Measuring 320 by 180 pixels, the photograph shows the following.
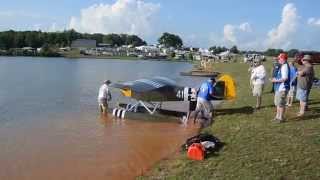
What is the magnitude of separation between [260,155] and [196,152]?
56.6 inches

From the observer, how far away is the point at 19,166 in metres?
12.3

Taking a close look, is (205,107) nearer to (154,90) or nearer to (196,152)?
(154,90)

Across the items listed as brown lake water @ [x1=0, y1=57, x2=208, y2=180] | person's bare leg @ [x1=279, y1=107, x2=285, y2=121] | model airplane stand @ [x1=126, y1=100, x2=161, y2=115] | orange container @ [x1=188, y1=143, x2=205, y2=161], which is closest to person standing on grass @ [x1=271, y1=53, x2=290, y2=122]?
person's bare leg @ [x1=279, y1=107, x2=285, y2=121]

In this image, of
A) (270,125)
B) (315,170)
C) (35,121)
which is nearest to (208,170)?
(315,170)

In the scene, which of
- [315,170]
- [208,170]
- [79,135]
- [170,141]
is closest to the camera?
[315,170]

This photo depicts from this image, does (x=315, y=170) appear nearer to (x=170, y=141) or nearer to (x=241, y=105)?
(x=170, y=141)

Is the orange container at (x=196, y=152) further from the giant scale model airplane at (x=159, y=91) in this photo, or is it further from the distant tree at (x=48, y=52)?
the distant tree at (x=48, y=52)

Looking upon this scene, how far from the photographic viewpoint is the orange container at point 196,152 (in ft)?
36.1

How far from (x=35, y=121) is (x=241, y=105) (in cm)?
871

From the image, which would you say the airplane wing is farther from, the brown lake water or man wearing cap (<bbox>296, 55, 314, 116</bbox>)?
man wearing cap (<bbox>296, 55, 314, 116</bbox>)

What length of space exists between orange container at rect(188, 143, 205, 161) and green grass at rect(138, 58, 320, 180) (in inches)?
7.2

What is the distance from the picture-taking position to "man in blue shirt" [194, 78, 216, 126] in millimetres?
16719

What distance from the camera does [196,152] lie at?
11.1m

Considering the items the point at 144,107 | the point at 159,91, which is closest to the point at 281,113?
the point at 159,91
